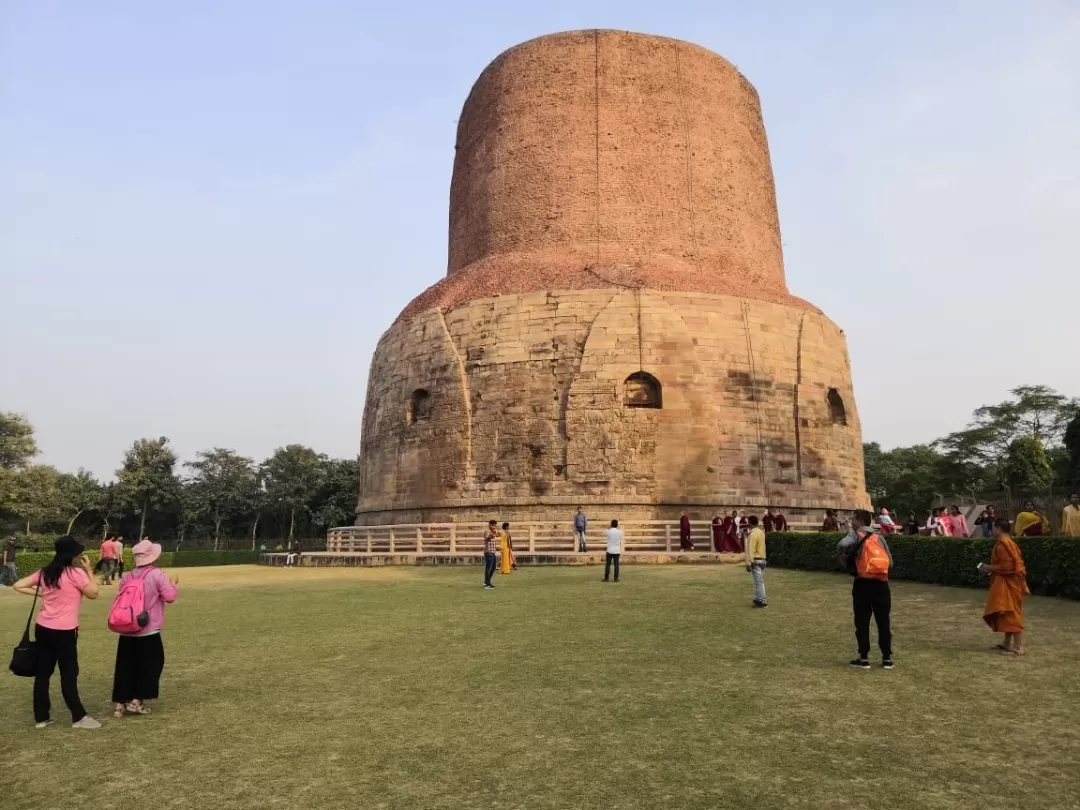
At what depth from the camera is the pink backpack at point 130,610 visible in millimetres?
4594

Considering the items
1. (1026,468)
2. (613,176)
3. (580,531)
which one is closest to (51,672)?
(580,531)

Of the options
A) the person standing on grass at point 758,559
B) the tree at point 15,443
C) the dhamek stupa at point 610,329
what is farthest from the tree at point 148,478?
the person standing on grass at point 758,559

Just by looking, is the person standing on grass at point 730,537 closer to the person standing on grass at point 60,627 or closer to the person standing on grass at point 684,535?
the person standing on grass at point 684,535

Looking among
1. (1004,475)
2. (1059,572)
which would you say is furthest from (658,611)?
(1004,475)

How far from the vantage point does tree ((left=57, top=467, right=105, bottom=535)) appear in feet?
139

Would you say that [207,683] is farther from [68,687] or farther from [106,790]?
[106,790]

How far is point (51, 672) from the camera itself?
446cm

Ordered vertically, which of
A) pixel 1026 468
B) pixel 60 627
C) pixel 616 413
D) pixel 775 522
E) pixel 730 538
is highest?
pixel 1026 468

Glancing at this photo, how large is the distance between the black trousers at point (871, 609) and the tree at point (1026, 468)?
34.0 m

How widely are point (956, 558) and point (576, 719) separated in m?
7.65

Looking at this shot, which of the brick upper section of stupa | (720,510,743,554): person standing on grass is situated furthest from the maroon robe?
the brick upper section of stupa

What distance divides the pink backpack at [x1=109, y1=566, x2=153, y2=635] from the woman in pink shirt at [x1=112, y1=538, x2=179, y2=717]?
0.01m

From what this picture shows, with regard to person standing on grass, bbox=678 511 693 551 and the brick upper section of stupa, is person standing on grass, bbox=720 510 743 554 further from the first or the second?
the brick upper section of stupa

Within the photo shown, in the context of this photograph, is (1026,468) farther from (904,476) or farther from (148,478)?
(148,478)
